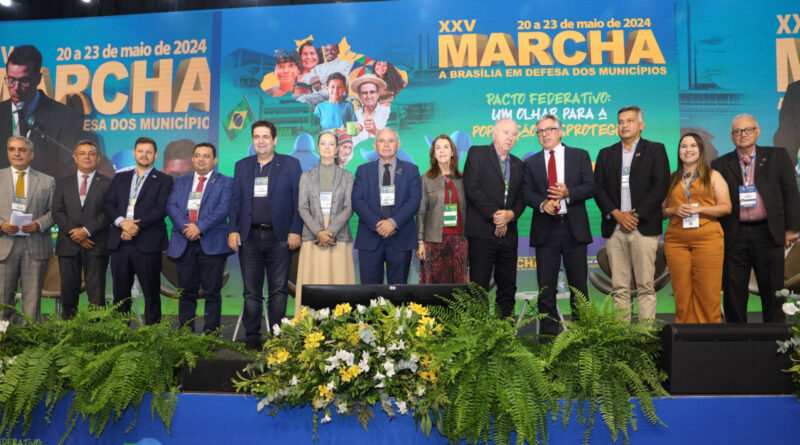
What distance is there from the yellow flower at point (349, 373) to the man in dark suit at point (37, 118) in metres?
5.75

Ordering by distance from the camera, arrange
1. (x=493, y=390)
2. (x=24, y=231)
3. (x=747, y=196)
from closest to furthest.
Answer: (x=493, y=390) → (x=747, y=196) → (x=24, y=231)

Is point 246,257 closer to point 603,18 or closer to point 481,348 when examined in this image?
point 481,348

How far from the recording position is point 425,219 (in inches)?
184

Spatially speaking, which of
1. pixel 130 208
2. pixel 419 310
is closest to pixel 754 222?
pixel 419 310

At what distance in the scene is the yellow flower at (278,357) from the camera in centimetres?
180

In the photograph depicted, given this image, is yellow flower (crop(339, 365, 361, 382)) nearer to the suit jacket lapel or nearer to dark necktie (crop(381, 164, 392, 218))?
dark necktie (crop(381, 164, 392, 218))

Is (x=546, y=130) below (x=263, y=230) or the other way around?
the other way around

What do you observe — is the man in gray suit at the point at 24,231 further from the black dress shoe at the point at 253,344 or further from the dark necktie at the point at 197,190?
the black dress shoe at the point at 253,344

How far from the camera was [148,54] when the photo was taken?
6.34m

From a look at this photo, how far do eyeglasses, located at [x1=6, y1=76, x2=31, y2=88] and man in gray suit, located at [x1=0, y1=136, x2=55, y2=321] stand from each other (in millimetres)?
1595

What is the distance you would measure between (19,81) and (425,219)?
4.89 m

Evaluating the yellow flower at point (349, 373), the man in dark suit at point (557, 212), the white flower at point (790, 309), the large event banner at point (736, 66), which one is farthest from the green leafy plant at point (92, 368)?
the large event banner at point (736, 66)

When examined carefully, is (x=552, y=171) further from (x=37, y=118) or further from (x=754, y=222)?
(x=37, y=118)

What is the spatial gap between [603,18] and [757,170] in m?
2.32
